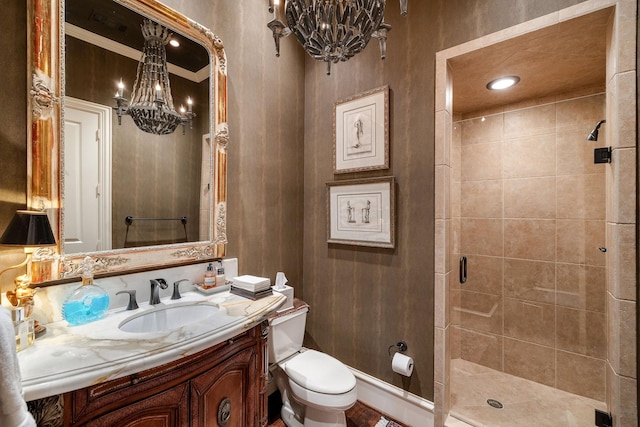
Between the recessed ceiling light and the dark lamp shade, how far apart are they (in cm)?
268

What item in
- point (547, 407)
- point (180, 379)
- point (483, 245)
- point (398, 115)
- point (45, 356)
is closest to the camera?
point (45, 356)

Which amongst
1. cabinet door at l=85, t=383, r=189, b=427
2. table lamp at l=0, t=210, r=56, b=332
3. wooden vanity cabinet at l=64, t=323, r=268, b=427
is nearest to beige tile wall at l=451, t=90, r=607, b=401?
wooden vanity cabinet at l=64, t=323, r=268, b=427

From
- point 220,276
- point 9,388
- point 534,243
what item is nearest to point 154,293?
point 220,276

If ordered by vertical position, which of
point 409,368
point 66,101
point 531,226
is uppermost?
point 66,101

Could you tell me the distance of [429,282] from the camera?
1787 mm

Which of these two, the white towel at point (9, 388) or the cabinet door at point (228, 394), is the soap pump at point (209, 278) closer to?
the cabinet door at point (228, 394)

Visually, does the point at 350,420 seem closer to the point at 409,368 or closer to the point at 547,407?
the point at 409,368

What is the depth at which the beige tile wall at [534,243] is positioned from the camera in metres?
2.12

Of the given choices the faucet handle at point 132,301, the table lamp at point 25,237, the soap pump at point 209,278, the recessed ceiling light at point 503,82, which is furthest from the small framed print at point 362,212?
the table lamp at point 25,237

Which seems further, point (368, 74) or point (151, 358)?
point (368, 74)

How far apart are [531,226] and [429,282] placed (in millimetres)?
1284

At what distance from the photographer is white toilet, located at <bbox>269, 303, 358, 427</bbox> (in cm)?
152

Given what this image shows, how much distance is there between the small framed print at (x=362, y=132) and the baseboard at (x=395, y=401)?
1.56 meters

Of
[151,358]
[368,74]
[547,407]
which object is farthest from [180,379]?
[547,407]
